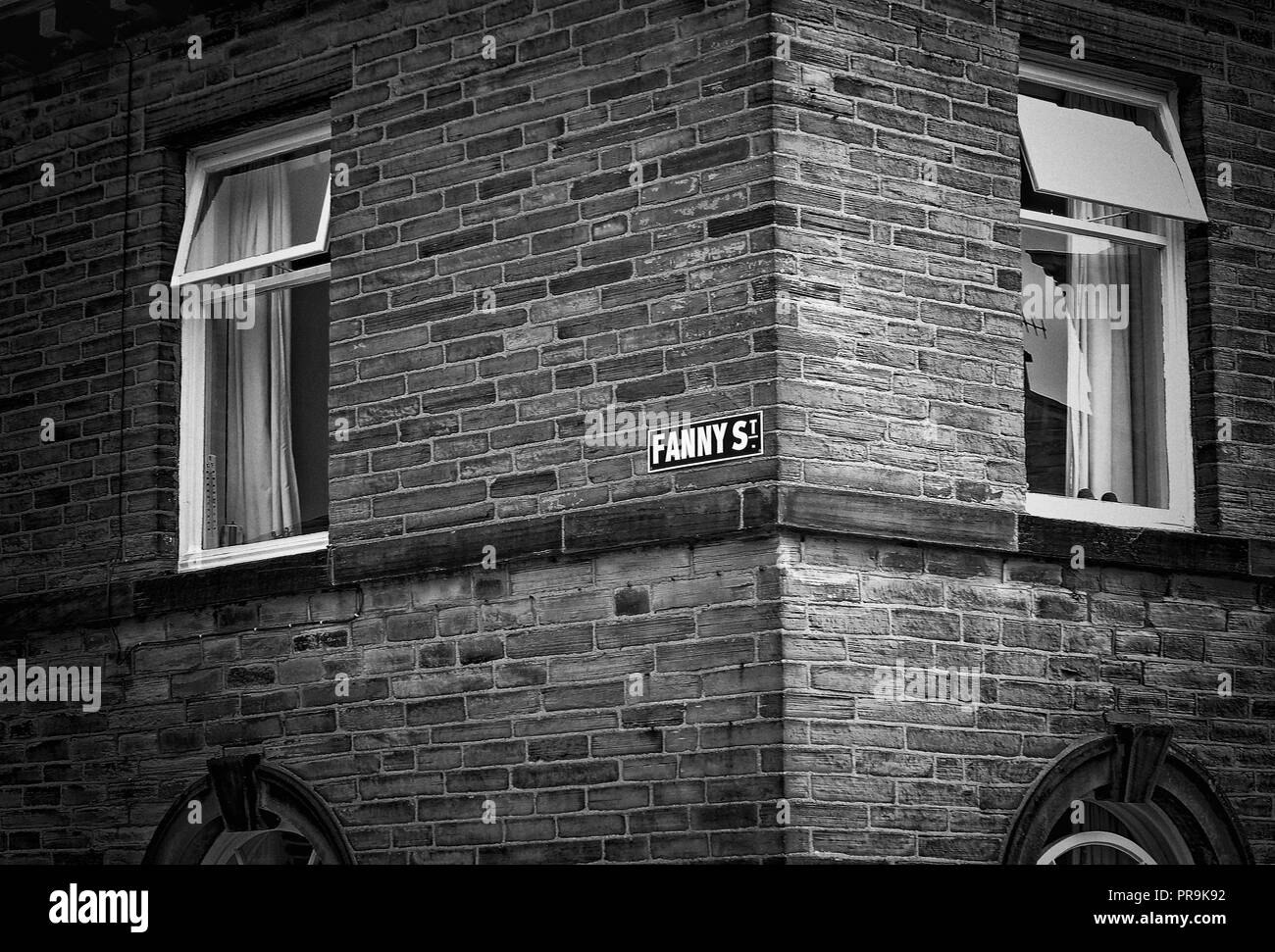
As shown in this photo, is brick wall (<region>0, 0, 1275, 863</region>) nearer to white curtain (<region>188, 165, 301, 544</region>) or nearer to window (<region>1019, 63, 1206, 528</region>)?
window (<region>1019, 63, 1206, 528</region>)

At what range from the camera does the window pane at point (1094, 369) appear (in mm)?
9086

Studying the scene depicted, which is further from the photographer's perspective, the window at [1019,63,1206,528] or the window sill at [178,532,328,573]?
the window sill at [178,532,328,573]

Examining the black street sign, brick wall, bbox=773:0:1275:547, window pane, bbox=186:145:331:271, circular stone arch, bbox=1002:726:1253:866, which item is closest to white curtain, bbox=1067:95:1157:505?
brick wall, bbox=773:0:1275:547

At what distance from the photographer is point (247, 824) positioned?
927 centimetres

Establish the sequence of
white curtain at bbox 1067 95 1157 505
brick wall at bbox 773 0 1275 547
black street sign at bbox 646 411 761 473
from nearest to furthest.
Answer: black street sign at bbox 646 411 761 473 → brick wall at bbox 773 0 1275 547 → white curtain at bbox 1067 95 1157 505

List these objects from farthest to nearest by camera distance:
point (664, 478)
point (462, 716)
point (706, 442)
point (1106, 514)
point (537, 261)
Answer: point (1106, 514), point (537, 261), point (462, 716), point (664, 478), point (706, 442)

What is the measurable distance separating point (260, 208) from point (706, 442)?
3287 millimetres

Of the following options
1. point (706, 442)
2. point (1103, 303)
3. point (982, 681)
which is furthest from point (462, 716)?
point (1103, 303)

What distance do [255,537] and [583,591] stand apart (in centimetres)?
228

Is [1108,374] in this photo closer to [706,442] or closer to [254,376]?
[706,442]

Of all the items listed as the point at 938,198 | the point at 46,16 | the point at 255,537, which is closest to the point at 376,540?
the point at 255,537

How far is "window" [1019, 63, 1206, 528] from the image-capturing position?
9078mm

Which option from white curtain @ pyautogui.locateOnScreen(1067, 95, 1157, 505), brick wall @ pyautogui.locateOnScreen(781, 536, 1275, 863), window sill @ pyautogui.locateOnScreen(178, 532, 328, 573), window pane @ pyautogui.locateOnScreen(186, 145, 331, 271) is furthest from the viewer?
window pane @ pyautogui.locateOnScreen(186, 145, 331, 271)

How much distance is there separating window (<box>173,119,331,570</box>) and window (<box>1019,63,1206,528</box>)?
3.54m
